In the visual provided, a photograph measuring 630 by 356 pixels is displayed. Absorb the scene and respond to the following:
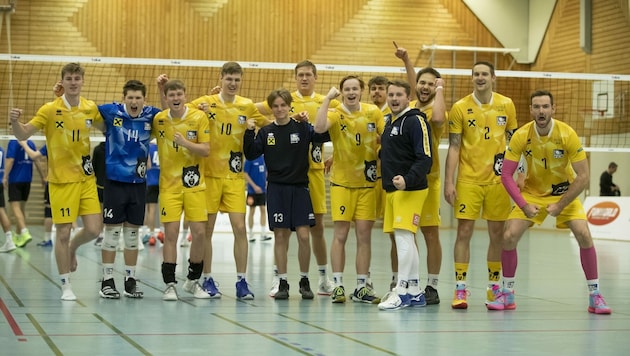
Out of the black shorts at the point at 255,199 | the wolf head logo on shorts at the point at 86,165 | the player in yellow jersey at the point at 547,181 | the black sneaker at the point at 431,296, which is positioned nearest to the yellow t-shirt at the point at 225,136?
the wolf head logo on shorts at the point at 86,165

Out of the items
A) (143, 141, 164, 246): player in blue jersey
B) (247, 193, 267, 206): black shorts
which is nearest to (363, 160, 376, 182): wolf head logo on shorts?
(143, 141, 164, 246): player in blue jersey

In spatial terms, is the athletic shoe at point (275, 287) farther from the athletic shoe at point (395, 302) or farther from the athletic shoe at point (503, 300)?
the athletic shoe at point (503, 300)

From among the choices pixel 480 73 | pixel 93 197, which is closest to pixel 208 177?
pixel 93 197

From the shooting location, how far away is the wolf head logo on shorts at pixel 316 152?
9.49 metres

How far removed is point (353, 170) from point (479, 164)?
1254 millimetres

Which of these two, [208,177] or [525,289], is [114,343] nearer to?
[208,177]

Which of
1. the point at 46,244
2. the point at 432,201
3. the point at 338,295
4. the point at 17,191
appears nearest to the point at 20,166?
the point at 17,191

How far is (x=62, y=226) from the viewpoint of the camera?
348 inches

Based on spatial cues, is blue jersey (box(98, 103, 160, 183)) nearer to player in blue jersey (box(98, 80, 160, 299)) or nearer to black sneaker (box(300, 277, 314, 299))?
player in blue jersey (box(98, 80, 160, 299))

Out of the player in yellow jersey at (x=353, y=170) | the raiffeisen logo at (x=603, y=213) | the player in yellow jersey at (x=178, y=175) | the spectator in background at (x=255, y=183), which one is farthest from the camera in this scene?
the raiffeisen logo at (x=603, y=213)

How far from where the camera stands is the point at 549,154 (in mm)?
8469

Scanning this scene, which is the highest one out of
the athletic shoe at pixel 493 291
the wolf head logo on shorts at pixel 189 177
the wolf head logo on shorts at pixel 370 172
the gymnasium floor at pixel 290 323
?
the wolf head logo on shorts at pixel 370 172

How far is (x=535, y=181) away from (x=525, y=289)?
2413 mm

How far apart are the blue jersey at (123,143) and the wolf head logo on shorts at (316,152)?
A: 1.69 m
